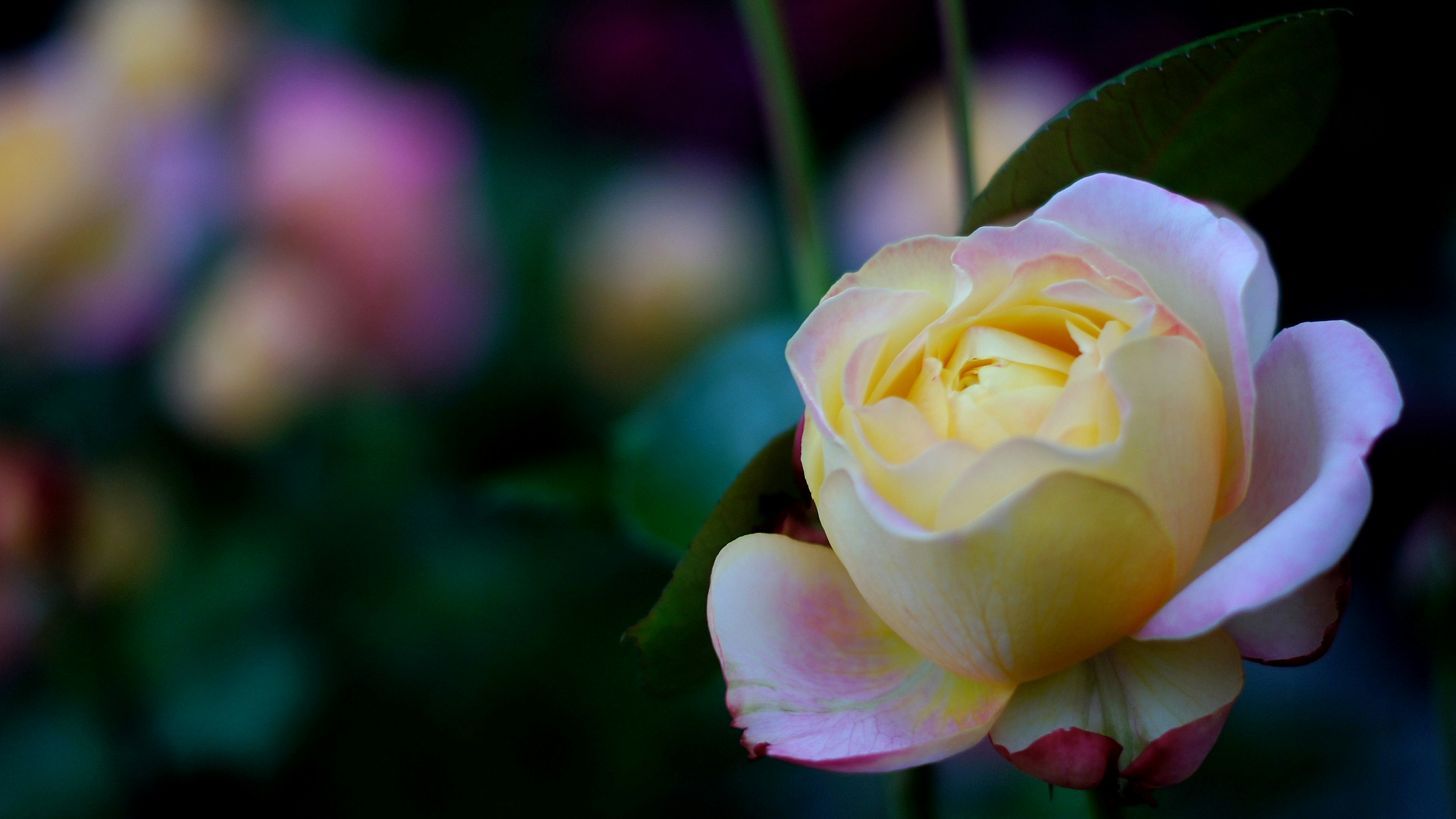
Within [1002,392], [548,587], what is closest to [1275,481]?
[1002,392]

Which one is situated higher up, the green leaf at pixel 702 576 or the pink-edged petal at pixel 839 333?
the pink-edged petal at pixel 839 333

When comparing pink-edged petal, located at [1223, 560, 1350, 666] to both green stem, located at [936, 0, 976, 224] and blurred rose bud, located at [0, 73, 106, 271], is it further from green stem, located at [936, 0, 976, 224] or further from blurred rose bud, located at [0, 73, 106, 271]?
blurred rose bud, located at [0, 73, 106, 271]

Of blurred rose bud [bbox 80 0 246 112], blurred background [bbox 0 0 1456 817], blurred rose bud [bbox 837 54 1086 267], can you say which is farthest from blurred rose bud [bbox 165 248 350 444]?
blurred rose bud [bbox 837 54 1086 267]

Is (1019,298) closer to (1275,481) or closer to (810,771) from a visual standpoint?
(1275,481)

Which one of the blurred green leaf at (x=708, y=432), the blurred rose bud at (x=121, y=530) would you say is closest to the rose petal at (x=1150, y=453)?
the blurred green leaf at (x=708, y=432)

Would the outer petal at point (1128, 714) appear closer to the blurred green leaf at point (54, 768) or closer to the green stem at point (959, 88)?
the green stem at point (959, 88)

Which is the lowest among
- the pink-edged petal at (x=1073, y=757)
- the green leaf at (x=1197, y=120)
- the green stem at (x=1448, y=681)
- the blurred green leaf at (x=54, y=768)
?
the blurred green leaf at (x=54, y=768)
